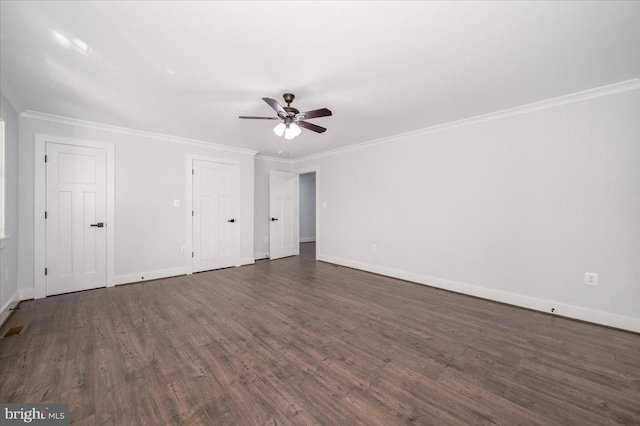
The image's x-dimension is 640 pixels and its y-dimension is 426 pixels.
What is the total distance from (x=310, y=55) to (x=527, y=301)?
365 centimetres

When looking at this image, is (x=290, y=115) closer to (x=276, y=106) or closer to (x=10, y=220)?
(x=276, y=106)

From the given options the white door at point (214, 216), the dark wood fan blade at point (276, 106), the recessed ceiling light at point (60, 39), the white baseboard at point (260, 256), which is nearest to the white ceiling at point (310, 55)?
the recessed ceiling light at point (60, 39)

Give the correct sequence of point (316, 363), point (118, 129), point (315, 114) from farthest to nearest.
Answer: point (118, 129) < point (315, 114) < point (316, 363)

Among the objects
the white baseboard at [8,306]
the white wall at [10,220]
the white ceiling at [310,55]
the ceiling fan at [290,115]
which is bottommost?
the white baseboard at [8,306]

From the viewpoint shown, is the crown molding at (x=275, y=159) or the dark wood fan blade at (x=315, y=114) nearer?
the dark wood fan blade at (x=315, y=114)

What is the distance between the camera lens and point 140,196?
13.7ft

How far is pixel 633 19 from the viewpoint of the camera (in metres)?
1.67

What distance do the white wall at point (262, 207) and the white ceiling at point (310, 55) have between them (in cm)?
265

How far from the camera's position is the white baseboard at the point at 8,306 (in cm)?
271

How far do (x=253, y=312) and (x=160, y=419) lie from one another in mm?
1518

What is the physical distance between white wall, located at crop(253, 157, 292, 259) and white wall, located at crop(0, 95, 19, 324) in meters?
3.52

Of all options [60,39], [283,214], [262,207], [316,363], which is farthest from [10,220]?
[283,214]

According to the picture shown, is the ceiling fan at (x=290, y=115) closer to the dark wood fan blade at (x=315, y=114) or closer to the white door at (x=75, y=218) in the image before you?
the dark wood fan blade at (x=315, y=114)

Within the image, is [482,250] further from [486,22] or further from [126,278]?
[126,278]
